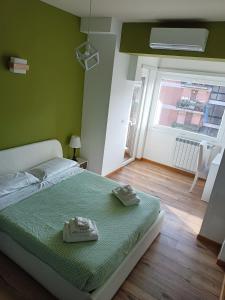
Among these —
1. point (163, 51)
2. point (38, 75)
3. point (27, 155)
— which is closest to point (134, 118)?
point (163, 51)

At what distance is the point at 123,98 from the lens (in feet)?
13.4

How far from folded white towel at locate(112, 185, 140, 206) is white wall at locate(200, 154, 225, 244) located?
92cm

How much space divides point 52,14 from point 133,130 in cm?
284

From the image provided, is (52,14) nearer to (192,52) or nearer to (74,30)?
(74,30)

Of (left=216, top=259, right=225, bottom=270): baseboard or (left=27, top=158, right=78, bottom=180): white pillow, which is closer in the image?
(left=216, top=259, right=225, bottom=270): baseboard

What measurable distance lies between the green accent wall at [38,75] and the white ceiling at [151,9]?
A: 29 centimetres

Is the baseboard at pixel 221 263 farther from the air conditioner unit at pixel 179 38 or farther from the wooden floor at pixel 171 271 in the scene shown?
the air conditioner unit at pixel 179 38

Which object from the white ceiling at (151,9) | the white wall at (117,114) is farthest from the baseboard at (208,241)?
the white ceiling at (151,9)

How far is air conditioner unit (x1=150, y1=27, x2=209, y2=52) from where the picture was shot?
2.68m

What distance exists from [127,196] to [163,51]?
2100 mm

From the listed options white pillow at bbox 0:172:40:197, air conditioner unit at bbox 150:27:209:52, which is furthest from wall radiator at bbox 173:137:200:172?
white pillow at bbox 0:172:40:197

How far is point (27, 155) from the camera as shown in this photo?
302 centimetres

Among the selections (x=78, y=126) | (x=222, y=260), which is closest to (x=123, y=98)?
(x=78, y=126)

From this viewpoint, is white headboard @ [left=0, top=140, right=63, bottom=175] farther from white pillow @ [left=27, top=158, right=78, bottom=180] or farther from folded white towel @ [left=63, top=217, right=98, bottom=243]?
folded white towel @ [left=63, top=217, right=98, bottom=243]
